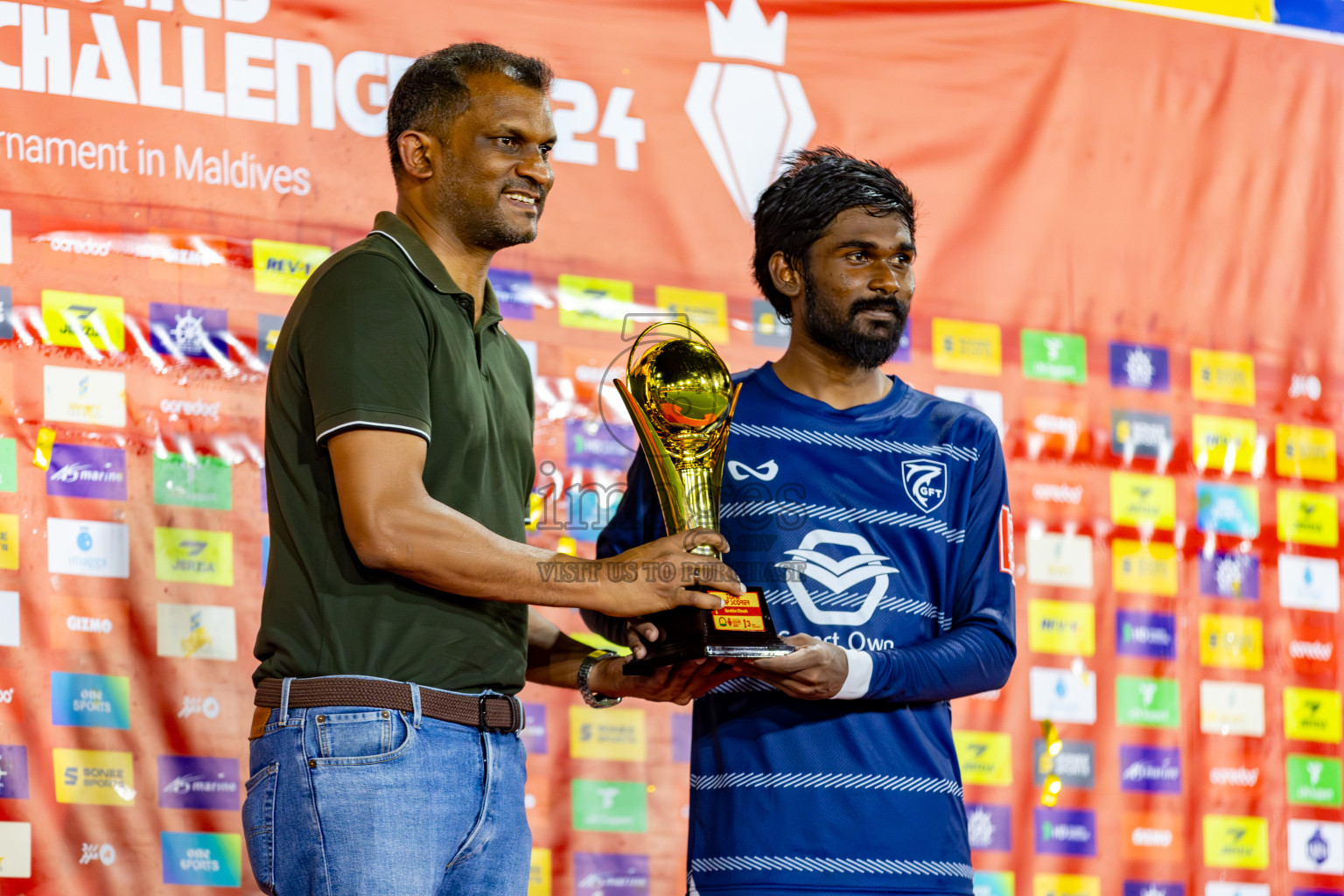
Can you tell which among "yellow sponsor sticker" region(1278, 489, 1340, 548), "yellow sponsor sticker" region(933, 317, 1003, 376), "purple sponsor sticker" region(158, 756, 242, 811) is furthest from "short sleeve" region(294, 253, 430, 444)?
"yellow sponsor sticker" region(1278, 489, 1340, 548)

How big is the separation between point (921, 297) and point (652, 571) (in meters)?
1.76

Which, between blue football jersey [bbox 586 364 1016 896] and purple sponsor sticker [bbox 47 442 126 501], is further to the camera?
purple sponsor sticker [bbox 47 442 126 501]

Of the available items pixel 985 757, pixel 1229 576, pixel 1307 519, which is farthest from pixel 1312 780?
pixel 985 757

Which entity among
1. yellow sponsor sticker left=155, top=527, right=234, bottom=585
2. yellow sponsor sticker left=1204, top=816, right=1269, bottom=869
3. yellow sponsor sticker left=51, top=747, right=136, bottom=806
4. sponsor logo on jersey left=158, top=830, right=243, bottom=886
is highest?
yellow sponsor sticker left=155, top=527, right=234, bottom=585

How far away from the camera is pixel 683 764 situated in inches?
116

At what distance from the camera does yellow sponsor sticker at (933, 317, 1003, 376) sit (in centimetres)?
326

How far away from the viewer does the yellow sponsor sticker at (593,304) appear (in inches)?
118

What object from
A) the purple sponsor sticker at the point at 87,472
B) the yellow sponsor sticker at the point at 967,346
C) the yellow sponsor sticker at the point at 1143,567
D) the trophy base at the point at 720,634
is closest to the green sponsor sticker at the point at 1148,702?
the yellow sponsor sticker at the point at 1143,567

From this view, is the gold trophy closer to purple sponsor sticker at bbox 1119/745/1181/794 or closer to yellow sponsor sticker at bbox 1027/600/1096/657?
yellow sponsor sticker at bbox 1027/600/1096/657

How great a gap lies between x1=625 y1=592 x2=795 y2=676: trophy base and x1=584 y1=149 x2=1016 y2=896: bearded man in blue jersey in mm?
28

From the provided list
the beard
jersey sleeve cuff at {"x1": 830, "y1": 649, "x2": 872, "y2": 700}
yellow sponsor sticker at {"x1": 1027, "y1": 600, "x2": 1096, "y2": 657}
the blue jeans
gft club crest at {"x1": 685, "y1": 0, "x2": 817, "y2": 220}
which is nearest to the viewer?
the blue jeans

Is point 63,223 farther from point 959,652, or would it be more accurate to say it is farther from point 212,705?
point 959,652

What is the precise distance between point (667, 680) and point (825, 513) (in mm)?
320

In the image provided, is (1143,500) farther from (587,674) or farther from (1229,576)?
(587,674)
